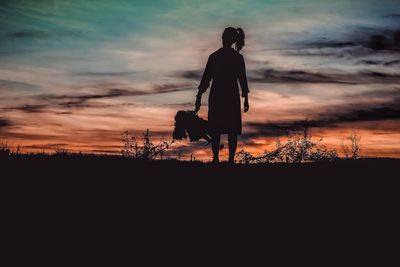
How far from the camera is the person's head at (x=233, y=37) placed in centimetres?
1366

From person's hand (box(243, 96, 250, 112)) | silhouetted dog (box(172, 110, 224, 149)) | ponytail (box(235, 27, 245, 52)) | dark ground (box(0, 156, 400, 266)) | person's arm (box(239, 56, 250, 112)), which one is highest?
ponytail (box(235, 27, 245, 52))

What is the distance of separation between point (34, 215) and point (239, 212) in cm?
316

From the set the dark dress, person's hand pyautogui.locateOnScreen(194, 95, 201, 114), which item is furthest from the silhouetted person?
person's hand pyautogui.locateOnScreen(194, 95, 201, 114)

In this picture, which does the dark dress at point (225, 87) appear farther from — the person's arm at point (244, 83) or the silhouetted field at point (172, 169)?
the silhouetted field at point (172, 169)

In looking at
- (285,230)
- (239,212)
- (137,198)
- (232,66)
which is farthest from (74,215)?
(232,66)

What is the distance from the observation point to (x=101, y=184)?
34.6ft

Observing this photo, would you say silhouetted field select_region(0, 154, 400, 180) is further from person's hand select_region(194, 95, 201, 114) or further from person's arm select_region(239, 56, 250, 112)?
person's hand select_region(194, 95, 201, 114)

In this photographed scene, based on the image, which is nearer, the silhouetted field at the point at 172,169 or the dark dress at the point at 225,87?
the silhouetted field at the point at 172,169

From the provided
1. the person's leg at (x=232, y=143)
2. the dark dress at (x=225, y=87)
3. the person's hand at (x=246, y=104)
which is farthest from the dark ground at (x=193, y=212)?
the person's hand at (x=246, y=104)

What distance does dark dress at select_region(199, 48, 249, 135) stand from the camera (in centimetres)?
1398

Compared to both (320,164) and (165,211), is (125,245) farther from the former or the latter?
(320,164)

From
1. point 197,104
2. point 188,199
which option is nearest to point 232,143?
point 197,104

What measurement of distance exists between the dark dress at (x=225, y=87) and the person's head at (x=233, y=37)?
19 cm

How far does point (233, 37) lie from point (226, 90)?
1.30 meters
